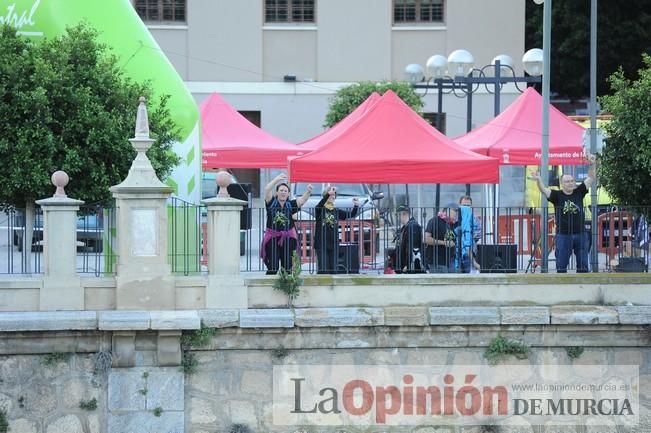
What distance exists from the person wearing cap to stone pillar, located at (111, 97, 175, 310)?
273cm

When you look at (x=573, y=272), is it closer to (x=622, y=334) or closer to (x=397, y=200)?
(x=622, y=334)

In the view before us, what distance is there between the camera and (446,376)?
13.3 m

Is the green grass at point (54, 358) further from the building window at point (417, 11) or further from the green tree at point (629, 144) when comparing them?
the building window at point (417, 11)

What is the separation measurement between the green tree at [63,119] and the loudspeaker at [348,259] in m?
2.41

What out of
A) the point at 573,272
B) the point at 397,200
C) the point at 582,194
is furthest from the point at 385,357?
the point at 397,200

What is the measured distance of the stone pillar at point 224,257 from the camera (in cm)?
1267

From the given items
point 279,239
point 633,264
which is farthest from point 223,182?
point 633,264

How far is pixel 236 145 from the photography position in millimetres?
21000

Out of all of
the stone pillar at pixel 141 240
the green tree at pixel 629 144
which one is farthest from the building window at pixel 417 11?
the stone pillar at pixel 141 240

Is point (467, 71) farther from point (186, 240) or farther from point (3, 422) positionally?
point (3, 422)

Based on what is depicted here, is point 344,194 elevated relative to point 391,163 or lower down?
lower down

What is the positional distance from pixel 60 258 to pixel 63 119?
189cm

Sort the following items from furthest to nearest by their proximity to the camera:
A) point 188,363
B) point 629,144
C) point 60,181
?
1. point 629,144
2. point 188,363
3. point 60,181

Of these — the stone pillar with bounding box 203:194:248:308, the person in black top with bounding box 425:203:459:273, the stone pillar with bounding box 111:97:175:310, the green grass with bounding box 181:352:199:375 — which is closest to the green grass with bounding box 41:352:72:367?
the stone pillar with bounding box 111:97:175:310
